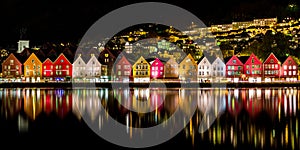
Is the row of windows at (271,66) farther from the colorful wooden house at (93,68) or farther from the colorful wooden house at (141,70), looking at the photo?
the colorful wooden house at (93,68)

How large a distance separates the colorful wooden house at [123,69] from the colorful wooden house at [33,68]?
26.6 ft

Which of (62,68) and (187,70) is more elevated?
(62,68)

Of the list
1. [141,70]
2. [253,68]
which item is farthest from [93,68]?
[253,68]

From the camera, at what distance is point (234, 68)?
50969mm

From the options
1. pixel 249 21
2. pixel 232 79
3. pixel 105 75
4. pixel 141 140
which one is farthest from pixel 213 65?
pixel 249 21

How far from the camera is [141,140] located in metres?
13.4

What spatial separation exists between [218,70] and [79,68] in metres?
14.8

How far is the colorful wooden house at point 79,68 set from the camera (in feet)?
170

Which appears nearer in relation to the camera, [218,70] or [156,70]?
[218,70]

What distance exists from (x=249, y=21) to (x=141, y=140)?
343 feet

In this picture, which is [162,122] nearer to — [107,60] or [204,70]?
[204,70]

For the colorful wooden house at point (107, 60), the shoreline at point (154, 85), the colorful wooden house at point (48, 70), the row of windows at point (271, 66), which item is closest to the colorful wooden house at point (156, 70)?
the shoreline at point (154, 85)

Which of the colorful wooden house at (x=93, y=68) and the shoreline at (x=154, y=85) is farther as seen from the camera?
the colorful wooden house at (x=93, y=68)

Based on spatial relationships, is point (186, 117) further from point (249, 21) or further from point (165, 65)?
point (249, 21)
